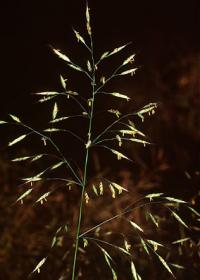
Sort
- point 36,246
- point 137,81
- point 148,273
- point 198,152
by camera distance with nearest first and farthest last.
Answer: point 148,273 < point 36,246 < point 198,152 < point 137,81

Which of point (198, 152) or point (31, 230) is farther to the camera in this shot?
point (198, 152)

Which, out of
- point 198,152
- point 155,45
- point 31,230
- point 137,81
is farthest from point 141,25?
point 31,230

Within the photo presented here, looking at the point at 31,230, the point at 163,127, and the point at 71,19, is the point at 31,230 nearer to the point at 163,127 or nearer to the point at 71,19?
the point at 163,127

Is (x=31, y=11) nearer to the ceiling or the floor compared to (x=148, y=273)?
nearer to the ceiling

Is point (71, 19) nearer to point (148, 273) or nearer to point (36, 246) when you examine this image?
point (36, 246)

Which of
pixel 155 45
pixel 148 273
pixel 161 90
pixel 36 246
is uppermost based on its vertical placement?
pixel 155 45

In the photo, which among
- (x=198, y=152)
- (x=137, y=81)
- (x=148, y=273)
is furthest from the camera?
(x=137, y=81)
